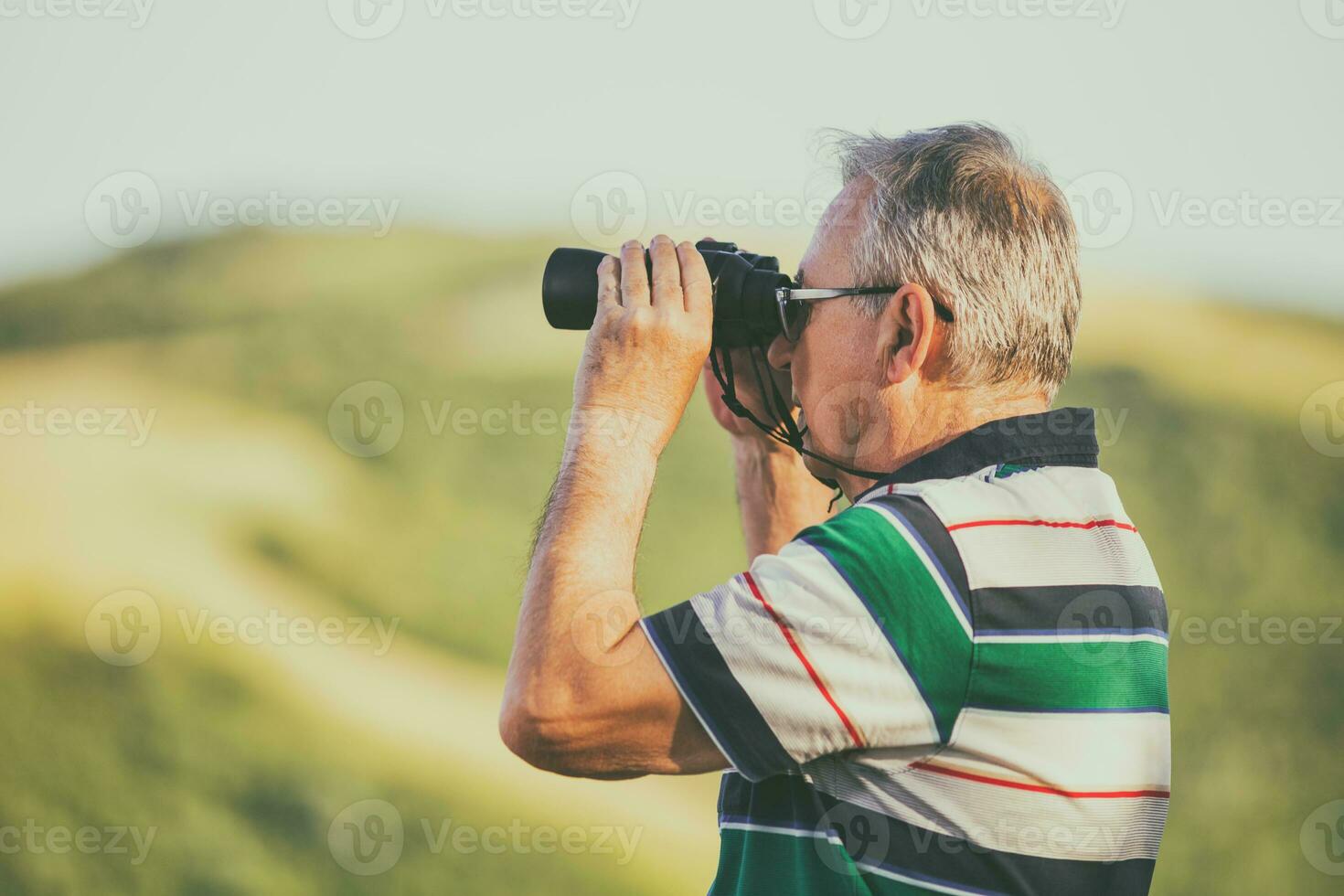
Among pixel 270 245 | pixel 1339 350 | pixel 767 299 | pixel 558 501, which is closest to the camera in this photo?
pixel 558 501

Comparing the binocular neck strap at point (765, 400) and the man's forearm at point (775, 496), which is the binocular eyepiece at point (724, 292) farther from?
the man's forearm at point (775, 496)

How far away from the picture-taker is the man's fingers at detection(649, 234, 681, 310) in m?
1.17

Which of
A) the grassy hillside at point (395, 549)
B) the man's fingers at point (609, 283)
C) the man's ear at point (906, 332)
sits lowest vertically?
the grassy hillside at point (395, 549)

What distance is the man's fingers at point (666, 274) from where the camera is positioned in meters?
1.17

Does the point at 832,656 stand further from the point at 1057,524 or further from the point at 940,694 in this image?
the point at 1057,524

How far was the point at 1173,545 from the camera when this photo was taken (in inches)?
119

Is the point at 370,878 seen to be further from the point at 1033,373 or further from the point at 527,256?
the point at 1033,373

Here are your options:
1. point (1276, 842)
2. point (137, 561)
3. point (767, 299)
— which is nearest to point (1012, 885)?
point (767, 299)

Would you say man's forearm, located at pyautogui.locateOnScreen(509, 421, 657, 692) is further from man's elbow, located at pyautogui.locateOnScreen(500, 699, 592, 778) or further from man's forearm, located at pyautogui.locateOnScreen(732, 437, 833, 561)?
man's forearm, located at pyautogui.locateOnScreen(732, 437, 833, 561)

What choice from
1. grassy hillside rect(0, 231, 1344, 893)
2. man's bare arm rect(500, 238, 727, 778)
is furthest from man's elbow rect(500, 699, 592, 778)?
grassy hillside rect(0, 231, 1344, 893)

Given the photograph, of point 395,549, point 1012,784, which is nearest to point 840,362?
point 1012,784

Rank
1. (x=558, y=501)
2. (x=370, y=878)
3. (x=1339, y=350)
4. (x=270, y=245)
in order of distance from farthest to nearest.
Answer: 1. (x=270, y=245)
2. (x=1339, y=350)
3. (x=370, y=878)
4. (x=558, y=501)

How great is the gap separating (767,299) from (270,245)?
8.24 ft

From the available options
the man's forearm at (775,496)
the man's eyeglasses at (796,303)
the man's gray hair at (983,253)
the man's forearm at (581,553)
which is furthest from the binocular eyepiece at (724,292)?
the man's forearm at (775,496)
